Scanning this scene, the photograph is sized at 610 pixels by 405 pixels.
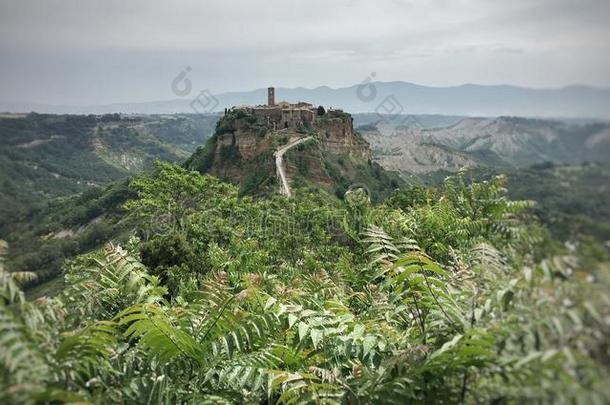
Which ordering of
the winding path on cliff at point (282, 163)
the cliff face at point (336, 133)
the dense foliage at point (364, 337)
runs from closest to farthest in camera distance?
the dense foliage at point (364, 337)
the winding path on cliff at point (282, 163)
the cliff face at point (336, 133)

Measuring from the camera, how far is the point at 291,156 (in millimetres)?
63250

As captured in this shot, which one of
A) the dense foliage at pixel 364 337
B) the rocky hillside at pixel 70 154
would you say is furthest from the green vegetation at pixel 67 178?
the dense foliage at pixel 364 337

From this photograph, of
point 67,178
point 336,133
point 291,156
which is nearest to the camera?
point 291,156

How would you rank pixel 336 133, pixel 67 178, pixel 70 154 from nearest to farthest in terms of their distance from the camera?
pixel 336 133
pixel 67 178
pixel 70 154

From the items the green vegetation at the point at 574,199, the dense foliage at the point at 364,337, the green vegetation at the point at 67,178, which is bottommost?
the green vegetation at the point at 67,178

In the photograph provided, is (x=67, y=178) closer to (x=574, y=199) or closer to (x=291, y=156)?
(x=291, y=156)

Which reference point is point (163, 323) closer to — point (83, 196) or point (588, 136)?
point (588, 136)

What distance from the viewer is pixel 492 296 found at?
2812 mm

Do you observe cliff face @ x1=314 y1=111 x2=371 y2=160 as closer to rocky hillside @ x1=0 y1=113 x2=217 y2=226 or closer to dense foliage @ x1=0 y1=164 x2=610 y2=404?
rocky hillside @ x1=0 y1=113 x2=217 y2=226

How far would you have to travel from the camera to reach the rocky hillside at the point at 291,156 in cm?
6182

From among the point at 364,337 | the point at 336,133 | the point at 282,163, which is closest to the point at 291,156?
the point at 282,163

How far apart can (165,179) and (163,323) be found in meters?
24.9

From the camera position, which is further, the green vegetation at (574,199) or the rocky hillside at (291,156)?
the rocky hillside at (291,156)

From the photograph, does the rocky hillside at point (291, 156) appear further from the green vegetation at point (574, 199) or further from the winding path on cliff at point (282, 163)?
the green vegetation at point (574, 199)
